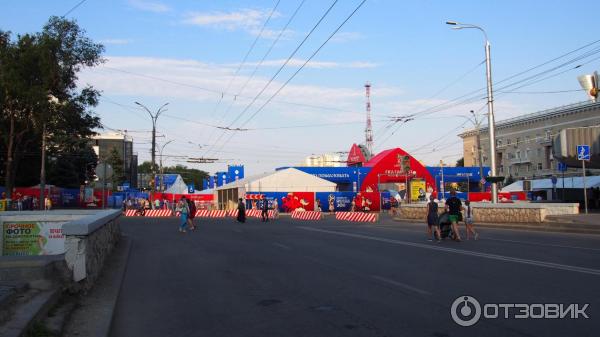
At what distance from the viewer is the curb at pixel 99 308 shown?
278 inches

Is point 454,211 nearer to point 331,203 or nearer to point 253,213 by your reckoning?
point 253,213

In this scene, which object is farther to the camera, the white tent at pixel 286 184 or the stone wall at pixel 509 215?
the white tent at pixel 286 184

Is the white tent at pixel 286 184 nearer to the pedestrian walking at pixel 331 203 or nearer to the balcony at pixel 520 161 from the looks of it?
the pedestrian walking at pixel 331 203

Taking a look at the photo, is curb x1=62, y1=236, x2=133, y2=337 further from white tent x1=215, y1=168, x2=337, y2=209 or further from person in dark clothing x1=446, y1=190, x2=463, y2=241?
white tent x1=215, y1=168, x2=337, y2=209

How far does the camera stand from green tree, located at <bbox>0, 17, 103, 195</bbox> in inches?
1193

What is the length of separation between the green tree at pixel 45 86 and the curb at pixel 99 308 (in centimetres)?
2102

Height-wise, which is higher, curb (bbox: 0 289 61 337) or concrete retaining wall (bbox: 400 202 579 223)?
concrete retaining wall (bbox: 400 202 579 223)

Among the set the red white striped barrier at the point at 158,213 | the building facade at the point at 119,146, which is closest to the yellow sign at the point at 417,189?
the red white striped barrier at the point at 158,213

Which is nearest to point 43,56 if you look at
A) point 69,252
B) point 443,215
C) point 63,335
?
point 443,215

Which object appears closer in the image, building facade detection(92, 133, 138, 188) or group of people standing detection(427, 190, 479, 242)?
group of people standing detection(427, 190, 479, 242)

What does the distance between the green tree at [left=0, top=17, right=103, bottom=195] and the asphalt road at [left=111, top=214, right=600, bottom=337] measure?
56.1ft

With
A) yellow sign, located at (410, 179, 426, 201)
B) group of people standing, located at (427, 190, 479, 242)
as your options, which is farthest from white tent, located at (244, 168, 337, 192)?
group of people standing, located at (427, 190, 479, 242)

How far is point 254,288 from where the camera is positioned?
10555mm

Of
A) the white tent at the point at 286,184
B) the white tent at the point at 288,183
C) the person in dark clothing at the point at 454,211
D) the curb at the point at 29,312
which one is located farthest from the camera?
the white tent at the point at 288,183
